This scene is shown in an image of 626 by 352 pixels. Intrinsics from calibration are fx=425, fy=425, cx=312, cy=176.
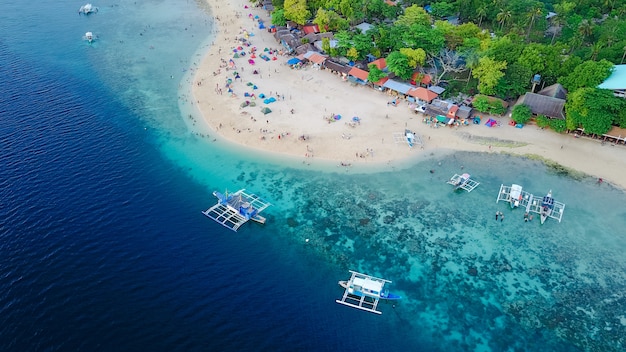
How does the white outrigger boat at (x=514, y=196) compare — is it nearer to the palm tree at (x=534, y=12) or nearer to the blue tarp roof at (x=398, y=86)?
the blue tarp roof at (x=398, y=86)

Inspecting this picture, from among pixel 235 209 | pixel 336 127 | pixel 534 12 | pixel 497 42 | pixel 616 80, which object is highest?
pixel 534 12

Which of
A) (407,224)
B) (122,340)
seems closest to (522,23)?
(407,224)

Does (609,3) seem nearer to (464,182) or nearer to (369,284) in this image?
(464,182)

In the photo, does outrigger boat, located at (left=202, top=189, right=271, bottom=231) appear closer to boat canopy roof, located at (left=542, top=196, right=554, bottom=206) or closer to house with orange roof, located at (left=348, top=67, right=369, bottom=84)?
house with orange roof, located at (left=348, top=67, right=369, bottom=84)

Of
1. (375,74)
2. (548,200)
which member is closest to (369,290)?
(548,200)

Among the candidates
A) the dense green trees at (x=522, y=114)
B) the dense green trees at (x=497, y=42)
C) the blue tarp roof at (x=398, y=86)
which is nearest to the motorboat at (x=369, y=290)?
the dense green trees at (x=522, y=114)

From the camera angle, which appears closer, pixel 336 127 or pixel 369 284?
pixel 369 284

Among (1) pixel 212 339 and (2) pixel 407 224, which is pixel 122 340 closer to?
(1) pixel 212 339
